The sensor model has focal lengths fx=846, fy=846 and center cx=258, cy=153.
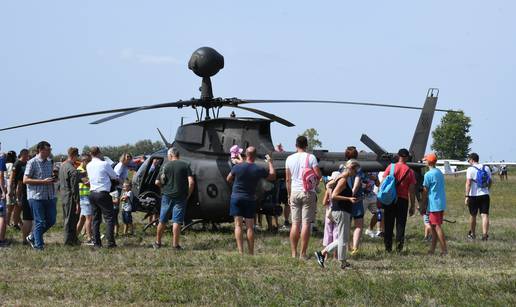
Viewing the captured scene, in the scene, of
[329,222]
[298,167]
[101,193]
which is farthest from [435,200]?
[101,193]

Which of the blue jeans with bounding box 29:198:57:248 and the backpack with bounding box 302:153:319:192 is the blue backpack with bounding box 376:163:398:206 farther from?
the blue jeans with bounding box 29:198:57:248

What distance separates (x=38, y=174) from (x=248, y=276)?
4.78 m

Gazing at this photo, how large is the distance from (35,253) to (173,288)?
4.21 metres

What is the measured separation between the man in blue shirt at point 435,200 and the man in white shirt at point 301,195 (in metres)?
1.99

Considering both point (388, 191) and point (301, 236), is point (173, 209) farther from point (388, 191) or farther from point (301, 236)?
point (388, 191)

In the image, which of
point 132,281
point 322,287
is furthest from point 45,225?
point 322,287

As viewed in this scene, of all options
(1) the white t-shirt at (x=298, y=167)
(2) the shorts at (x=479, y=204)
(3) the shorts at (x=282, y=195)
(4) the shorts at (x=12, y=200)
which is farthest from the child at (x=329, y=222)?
(4) the shorts at (x=12, y=200)

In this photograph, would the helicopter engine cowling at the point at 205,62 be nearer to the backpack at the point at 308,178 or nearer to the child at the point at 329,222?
the child at the point at 329,222

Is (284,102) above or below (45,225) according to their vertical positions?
above

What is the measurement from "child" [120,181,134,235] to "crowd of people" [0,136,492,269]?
0.05 metres

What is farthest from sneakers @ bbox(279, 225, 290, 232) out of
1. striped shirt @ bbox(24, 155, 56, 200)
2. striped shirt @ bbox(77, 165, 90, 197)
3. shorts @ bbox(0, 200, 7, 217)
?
shorts @ bbox(0, 200, 7, 217)

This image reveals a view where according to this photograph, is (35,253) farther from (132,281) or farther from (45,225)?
(132,281)

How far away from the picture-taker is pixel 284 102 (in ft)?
51.1

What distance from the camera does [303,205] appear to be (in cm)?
1127
